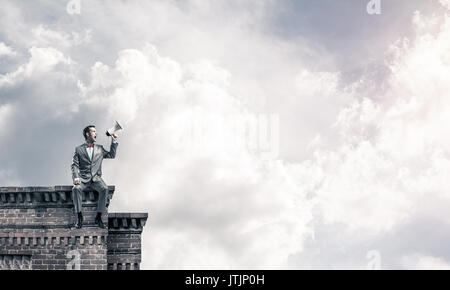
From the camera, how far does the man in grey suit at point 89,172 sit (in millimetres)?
22359

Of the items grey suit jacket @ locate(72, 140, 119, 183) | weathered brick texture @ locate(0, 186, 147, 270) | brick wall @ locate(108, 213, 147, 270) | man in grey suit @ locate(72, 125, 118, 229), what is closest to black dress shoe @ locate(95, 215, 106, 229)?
man in grey suit @ locate(72, 125, 118, 229)

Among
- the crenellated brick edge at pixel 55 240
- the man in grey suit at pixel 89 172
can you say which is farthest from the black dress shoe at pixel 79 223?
the crenellated brick edge at pixel 55 240

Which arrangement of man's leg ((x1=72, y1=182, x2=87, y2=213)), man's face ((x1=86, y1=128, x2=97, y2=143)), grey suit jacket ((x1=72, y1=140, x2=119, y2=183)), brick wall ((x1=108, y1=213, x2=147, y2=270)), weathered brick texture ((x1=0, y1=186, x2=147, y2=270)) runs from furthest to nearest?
brick wall ((x1=108, y1=213, x2=147, y2=270)) < man's face ((x1=86, y1=128, x2=97, y2=143)) < weathered brick texture ((x1=0, y1=186, x2=147, y2=270)) < grey suit jacket ((x1=72, y1=140, x2=119, y2=183)) < man's leg ((x1=72, y1=182, x2=87, y2=213))

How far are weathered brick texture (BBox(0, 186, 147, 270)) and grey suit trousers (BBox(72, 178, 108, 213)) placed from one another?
0.28 metres

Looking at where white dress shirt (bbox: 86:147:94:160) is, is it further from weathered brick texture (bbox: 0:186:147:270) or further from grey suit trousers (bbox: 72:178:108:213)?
weathered brick texture (bbox: 0:186:147:270)

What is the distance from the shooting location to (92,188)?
22.5 m

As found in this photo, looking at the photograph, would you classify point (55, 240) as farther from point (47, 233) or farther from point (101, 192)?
point (101, 192)

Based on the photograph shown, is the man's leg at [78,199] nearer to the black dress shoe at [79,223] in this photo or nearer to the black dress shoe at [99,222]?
the black dress shoe at [79,223]

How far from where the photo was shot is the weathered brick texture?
74.1 ft

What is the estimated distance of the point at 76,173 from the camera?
22.5 meters
